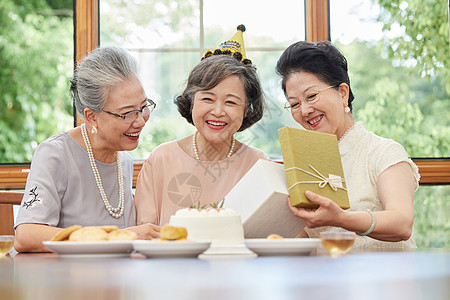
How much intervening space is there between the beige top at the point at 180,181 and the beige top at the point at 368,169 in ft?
1.29

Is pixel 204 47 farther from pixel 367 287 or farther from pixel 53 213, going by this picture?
pixel 367 287

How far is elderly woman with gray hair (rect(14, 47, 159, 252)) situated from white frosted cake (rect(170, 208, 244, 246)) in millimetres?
841

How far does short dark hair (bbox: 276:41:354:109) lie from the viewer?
1967 mm

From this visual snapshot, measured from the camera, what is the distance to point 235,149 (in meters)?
2.18

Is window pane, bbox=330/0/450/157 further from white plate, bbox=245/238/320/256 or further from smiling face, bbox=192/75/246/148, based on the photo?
white plate, bbox=245/238/320/256

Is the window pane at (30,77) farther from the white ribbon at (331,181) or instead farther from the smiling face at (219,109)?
the white ribbon at (331,181)

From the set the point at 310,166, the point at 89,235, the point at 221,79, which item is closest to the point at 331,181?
the point at 310,166

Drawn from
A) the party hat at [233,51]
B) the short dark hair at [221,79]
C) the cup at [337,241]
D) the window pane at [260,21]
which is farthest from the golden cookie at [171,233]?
the window pane at [260,21]

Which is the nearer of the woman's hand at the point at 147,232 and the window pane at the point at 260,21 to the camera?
the woman's hand at the point at 147,232

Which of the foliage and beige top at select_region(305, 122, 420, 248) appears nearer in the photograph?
beige top at select_region(305, 122, 420, 248)

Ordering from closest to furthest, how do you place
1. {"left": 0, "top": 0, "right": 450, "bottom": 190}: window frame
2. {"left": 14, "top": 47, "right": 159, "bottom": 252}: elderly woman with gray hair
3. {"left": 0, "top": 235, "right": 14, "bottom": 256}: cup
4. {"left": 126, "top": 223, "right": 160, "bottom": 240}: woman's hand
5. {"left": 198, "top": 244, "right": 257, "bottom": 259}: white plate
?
{"left": 198, "top": 244, "right": 257, "bottom": 259}: white plate
{"left": 0, "top": 235, "right": 14, "bottom": 256}: cup
{"left": 126, "top": 223, "right": 160, "bottom": 240}: woman's hand
{"left": 14, "top": 47, "right": 159, "bottom": 252}: elderly woman with gray hair
{"left": 0, "top": 0, "right": 450, "bottom": 190}: window frame

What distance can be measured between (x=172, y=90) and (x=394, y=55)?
128cm

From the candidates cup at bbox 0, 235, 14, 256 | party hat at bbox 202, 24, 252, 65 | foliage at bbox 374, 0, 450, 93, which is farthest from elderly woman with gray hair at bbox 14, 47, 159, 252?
foliage at bbox 374, 0, 450, 93

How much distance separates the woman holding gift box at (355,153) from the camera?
1590 millimetres
